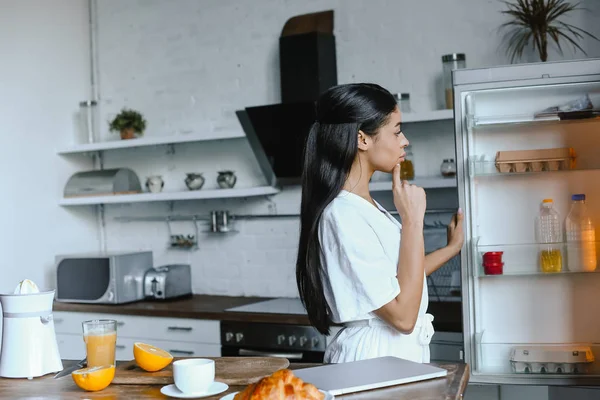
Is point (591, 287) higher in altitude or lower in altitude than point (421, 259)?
lower

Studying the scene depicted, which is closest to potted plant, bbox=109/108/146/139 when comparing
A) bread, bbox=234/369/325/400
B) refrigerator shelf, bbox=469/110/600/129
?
refrigerator shelf, bbox=469/110/600/129

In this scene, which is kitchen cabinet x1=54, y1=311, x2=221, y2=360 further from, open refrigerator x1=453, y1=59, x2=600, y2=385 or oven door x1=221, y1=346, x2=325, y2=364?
open refrigerator x1=453, y1=59, x2=600, y2=385

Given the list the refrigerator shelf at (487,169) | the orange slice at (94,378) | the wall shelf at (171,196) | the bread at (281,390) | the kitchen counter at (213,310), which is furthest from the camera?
the wall shelf at (171,196)

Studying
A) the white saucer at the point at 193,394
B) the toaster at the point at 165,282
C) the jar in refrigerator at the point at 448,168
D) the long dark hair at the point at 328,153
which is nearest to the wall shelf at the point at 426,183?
the jar in refrigerator at the point at 448,168

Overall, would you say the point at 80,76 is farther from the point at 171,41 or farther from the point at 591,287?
the point at 591,287

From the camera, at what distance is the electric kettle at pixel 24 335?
76.5 inches

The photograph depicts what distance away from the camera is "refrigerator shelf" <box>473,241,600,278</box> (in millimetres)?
3160

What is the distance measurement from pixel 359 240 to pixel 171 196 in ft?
8.71

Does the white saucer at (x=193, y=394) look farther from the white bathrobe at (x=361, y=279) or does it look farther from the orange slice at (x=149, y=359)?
the white bathrobe at (x=361, y=279)

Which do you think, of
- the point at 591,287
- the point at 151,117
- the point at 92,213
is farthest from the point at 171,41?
the point at 591,287

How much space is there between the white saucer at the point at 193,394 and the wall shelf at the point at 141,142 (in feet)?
8.70

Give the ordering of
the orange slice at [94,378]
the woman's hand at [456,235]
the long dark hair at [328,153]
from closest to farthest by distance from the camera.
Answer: the orange slice at [94,378], the long dark hair at [328,153], the woman's hand at [456,235]

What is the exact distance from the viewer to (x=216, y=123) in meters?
4.69

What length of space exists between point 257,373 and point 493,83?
180 centimetres
